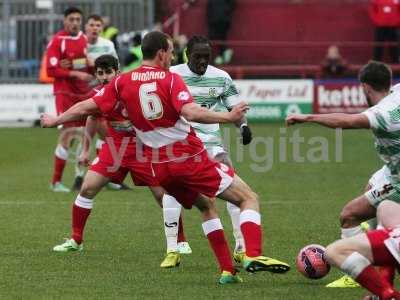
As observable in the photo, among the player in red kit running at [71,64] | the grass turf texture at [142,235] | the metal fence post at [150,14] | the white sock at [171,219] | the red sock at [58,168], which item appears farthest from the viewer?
the metal fence post at [150,14]

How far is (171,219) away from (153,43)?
192 centimetres

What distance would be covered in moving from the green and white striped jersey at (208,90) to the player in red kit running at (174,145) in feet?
4.36

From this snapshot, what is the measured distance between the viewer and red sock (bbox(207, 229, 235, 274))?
9500 mm

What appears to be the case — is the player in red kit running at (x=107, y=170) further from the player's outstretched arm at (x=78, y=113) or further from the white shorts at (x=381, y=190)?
the white shorts at (x=381, y=190)

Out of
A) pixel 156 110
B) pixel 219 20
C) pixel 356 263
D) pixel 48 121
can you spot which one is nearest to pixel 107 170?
pixel 48 121

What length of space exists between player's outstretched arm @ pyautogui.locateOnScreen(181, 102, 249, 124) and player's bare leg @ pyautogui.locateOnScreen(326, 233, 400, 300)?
1356 millimetres

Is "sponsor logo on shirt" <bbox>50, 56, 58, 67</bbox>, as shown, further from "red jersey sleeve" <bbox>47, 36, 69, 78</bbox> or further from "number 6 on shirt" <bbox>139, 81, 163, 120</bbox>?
"number 6 on shirt" <bbox>139, 81, 163, 120</bbox>

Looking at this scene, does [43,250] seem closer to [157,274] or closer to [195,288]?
[157,274]

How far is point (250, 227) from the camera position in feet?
30.3

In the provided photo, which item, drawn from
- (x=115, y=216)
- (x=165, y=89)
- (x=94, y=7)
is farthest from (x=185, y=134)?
(x=94, y=7)

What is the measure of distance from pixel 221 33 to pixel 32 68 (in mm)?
4943

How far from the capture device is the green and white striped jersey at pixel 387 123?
820 cm

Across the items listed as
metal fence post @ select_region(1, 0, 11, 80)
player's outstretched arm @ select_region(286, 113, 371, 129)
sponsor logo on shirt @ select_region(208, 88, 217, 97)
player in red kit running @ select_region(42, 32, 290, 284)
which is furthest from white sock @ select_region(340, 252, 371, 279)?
metal fence post @ select_region(1, 0, 11, 80)

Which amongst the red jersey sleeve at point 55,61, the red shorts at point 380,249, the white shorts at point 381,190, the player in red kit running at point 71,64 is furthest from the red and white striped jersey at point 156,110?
the red jersey sleeve at point 55,61
